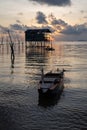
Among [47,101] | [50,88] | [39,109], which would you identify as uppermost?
[50,88]

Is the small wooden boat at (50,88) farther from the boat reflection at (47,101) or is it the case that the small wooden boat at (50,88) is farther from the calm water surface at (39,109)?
the calm water surface at (39,109)

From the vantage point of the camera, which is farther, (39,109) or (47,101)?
(47,101)

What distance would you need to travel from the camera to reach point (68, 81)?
47719 mm

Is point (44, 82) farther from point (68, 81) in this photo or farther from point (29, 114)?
point (68, 81)

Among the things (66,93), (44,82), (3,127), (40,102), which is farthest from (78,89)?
(3,127)

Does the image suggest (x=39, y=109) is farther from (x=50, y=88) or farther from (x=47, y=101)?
(x=50, y=88)

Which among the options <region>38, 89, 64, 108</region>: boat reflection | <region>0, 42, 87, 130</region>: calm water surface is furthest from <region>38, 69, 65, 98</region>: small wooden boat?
<region>0, 42, 87, 130</region>: calm water surface

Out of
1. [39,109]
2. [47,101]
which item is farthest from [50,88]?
Result: [39,109]

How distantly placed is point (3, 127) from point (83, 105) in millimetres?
10270

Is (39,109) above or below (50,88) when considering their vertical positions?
below

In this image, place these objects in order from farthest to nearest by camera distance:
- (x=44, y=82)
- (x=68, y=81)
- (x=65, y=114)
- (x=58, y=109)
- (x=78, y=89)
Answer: (x=68, y=81) < (x=78, y=89) < (x=44, y=82) < (x=58, y=109) < (x=65, y=114)

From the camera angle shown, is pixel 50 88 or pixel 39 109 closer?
pixel 39 109

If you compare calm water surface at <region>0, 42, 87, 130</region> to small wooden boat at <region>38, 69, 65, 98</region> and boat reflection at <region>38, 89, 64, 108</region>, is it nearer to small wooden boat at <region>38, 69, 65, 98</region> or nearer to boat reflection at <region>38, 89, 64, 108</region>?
boat reflection at <region>38, 89, 64, 108</region>

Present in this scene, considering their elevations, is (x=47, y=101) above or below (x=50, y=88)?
below
